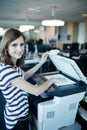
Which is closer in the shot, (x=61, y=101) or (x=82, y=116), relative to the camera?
(x=61, y=101)

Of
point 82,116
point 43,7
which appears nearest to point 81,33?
point 43,7

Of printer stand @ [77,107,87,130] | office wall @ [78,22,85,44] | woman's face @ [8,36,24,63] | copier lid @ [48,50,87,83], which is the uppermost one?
woman's face @ [8,36,24,63]

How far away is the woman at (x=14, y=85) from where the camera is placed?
3.22ft

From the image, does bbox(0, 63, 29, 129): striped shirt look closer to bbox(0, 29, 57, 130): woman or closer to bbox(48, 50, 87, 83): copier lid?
bbox(0, 29, 57, 130): woman

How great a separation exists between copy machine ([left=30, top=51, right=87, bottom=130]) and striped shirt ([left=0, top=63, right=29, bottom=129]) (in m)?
0.12

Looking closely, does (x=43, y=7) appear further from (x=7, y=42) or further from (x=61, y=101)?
(x=61, y=101)

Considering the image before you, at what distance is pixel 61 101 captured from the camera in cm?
108

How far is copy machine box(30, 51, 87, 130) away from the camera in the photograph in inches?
42.1

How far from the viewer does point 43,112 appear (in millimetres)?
1072

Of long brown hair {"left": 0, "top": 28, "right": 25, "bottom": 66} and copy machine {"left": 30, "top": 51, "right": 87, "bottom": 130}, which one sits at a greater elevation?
long brown hair {"left": 0, "top": 28, "right": 25, "bottom": 66}

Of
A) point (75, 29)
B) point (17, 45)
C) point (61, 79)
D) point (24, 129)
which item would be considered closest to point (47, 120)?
point (24, 129)

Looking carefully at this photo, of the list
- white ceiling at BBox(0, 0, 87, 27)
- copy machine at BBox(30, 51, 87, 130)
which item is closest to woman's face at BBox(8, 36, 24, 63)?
copy machine at BBox(30, 51, 87, 130)

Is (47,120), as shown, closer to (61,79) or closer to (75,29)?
(61,79)

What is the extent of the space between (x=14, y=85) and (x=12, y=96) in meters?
0.11
